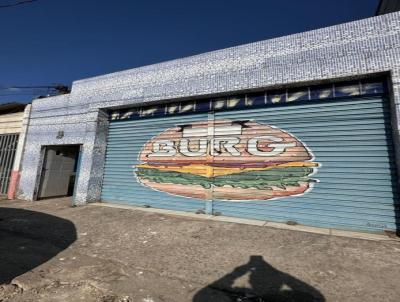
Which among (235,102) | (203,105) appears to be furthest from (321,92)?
(203,105)

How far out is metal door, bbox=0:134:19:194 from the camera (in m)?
12.4

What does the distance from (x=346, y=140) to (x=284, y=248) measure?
3.36m

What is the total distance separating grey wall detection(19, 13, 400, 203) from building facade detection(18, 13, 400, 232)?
36mm

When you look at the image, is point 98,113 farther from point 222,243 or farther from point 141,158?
point 222,243

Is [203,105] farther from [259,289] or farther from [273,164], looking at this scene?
[259,289]

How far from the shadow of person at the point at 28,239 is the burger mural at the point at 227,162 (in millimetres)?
3222

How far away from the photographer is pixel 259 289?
11.0 feet

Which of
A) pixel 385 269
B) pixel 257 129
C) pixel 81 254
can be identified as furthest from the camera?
pixel 257 129

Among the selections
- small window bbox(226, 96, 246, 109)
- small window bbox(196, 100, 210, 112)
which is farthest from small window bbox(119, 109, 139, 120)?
small window bbox(226, 96, 246, 109)

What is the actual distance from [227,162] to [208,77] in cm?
288

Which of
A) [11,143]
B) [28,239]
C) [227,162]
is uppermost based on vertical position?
[11,143]

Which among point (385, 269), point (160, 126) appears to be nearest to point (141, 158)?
point (160, 126)

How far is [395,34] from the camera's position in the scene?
5941 millimetres

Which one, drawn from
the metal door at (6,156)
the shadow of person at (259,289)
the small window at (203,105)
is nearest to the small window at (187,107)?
the small window at (203,105)
